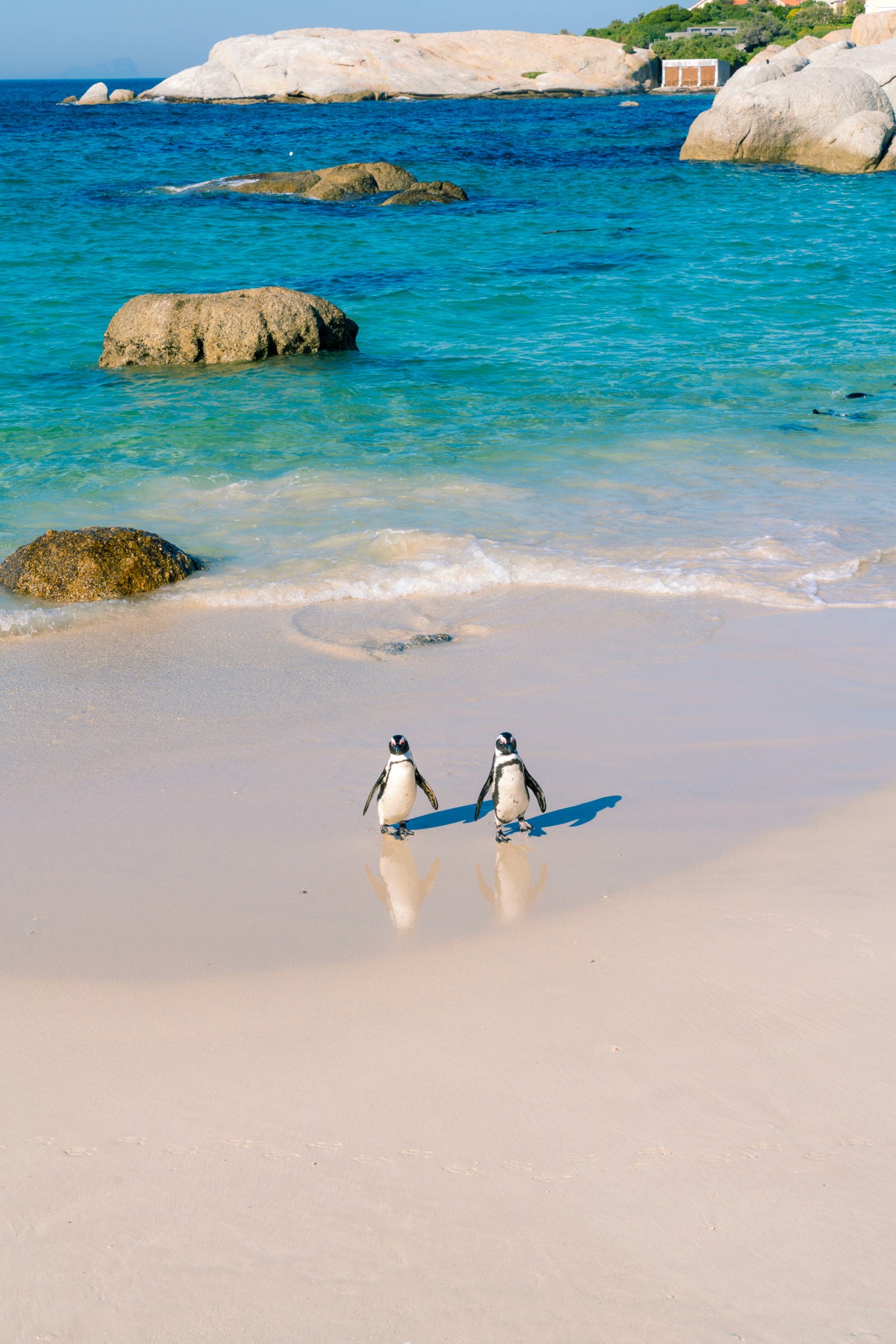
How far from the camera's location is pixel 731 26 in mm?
95625

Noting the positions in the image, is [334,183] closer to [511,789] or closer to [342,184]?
[342,184]

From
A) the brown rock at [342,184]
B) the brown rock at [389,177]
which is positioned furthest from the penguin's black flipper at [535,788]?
the brown rock at [389,177]

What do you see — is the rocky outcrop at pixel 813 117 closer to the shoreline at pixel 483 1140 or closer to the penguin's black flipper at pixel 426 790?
the penguin's black flipper at pixel 426 790

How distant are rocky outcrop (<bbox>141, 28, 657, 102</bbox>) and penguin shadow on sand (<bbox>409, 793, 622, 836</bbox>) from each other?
263ft

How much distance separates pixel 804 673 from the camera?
6957mm

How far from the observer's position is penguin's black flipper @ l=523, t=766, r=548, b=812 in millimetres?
5297

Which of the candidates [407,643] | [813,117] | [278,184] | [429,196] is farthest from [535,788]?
[813,117]

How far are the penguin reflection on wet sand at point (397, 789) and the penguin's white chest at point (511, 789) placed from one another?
381 mm

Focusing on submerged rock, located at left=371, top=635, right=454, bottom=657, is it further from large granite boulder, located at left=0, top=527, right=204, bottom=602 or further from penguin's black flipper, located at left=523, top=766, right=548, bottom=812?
penguin's black flipper, located at left=523, top=766, right=548, bottom=812

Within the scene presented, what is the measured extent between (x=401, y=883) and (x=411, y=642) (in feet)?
9.22

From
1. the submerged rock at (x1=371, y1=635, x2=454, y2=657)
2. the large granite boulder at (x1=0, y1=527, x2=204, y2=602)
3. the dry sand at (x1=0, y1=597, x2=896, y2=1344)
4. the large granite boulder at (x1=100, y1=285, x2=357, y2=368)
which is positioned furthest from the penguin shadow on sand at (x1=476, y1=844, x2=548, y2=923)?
the large granite boulder at (x1=100, y1=285, x2=357, y2=368)

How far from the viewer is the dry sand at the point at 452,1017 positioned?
3146 millimetres

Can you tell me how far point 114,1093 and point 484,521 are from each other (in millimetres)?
6955

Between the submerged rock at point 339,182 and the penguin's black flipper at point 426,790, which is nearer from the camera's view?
the penguin's black flipper at point 426,790
